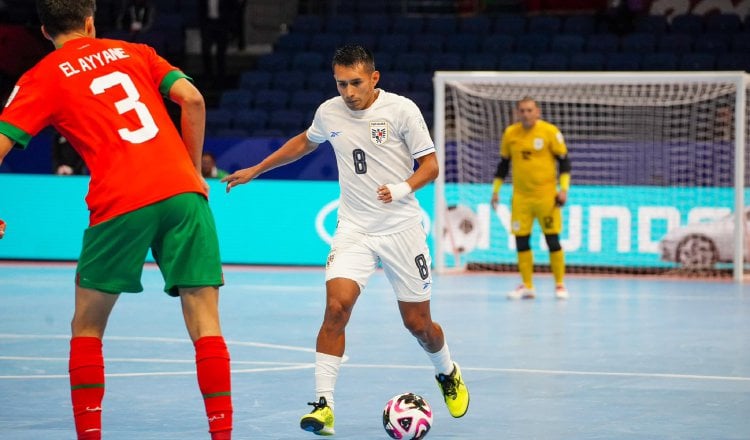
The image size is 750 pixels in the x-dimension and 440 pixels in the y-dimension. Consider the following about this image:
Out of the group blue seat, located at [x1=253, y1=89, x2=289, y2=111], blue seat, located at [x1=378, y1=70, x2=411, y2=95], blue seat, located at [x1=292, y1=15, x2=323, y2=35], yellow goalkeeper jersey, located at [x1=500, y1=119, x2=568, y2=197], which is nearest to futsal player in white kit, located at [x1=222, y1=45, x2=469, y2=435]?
yellow goalkeeper jersey, located at [x1=500, y1=119, x2=568, y2=197]

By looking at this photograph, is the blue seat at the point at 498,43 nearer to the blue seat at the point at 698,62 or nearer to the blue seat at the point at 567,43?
the blue seat at the point at 567,43

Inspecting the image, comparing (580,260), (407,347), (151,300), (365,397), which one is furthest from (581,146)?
(365,397)

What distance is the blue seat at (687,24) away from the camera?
20.1 metres

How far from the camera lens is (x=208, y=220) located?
5.21 metres

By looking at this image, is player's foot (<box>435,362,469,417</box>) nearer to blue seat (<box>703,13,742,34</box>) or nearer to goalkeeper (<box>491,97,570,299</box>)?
goalkeeper (<box>491,97,570,299</box>)

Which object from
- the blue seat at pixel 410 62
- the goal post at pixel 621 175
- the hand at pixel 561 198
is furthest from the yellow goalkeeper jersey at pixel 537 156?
the blue seat at pixel 410 62

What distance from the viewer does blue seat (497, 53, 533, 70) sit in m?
19.7

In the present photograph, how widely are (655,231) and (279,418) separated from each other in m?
9.92

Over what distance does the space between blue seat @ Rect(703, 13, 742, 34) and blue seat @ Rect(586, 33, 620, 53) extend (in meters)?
1.49

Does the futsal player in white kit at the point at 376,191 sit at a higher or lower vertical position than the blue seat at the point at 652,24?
lower

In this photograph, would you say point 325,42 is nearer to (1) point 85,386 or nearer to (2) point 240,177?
(2) point 240,177

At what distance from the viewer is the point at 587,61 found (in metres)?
19.6

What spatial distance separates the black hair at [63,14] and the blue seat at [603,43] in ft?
51.2

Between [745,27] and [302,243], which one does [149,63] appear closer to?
[302,243]
